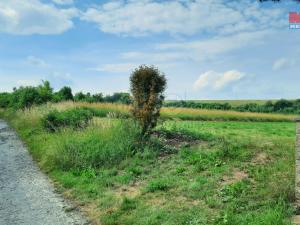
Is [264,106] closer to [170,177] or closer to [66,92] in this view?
[66,92]

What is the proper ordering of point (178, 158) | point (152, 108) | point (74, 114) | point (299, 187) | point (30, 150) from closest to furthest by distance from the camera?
1. point (299, 187)
2. point (178, 158)
3. point (152, 108)
4. point (30, 150)
5. point (74, 114)

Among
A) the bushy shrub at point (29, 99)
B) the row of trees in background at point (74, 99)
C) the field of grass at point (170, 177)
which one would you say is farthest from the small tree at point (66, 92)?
the field of grass at point (170, 177)

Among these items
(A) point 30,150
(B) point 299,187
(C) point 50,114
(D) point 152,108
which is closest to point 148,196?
(B) point 299,187

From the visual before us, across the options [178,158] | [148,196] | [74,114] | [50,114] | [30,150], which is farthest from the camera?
[50,114]

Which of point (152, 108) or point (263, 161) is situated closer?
point (263, 161)

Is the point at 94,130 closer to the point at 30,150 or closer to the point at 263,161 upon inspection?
the point at 30,150

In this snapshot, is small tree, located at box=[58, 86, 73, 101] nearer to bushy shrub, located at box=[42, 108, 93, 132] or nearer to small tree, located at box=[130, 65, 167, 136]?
bushy shrub, located at box=[42, 108, 93, 132]

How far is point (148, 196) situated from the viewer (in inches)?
378

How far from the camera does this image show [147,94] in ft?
51.5

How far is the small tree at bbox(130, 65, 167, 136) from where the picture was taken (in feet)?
50.9

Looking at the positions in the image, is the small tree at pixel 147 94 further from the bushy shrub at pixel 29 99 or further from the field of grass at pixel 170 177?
the bushy shrub at pixel 29 99

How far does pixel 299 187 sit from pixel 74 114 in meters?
14.9

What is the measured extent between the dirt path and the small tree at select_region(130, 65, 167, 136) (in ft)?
12.7

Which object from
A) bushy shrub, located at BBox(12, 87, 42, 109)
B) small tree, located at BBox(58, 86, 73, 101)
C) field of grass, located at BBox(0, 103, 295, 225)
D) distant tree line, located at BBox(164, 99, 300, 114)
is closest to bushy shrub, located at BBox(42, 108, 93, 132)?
field of grass, located at BBox(0, 103, 295, 225)
